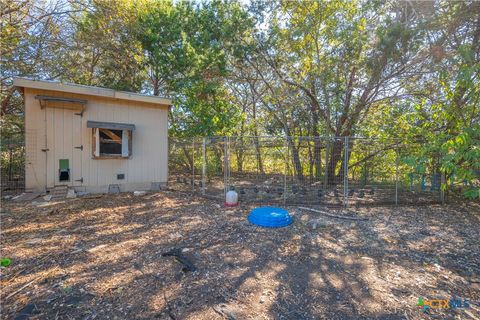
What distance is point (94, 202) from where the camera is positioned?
538 cm

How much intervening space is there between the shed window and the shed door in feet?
1.32

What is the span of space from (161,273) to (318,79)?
21.4 ft

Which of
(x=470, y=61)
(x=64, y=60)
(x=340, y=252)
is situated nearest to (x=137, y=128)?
(x=64, y=60)

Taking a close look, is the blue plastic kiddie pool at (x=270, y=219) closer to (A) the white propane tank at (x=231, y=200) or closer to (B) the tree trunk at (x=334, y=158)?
(A) the white propane tank at (x=231, y=200)

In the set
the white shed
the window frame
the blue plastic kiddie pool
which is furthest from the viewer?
the window frame

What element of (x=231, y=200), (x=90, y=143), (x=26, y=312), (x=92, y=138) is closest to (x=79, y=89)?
(x=92, y=138)

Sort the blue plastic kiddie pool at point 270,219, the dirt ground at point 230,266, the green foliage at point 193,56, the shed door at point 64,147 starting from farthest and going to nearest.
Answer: the green foliage at point 193,56
the shed door at point 64,147
the blue plastic kiddie pool at point 270,219
the dirt ground at point 230,266

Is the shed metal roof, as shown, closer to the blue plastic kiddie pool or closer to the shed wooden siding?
the shed wooden siding

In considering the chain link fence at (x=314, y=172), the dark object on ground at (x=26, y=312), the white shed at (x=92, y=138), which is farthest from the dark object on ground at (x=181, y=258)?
the white shed at (x=92, y=138)

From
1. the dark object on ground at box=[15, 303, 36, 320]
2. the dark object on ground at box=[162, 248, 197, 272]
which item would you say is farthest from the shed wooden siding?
the dark object on ground at box=[15, 303, 36, 320]
